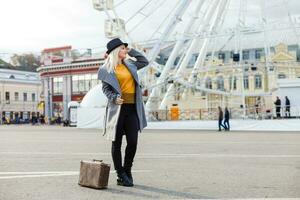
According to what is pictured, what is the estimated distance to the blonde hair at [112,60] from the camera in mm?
7109

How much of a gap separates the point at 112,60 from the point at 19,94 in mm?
94604

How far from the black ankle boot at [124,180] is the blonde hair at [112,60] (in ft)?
4.28

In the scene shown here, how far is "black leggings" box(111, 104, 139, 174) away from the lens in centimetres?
707

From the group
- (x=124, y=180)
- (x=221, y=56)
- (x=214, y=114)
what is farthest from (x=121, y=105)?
(x=221, y=56)

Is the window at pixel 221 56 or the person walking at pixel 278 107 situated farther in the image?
the window at pixel 221 56

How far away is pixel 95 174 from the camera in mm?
6660

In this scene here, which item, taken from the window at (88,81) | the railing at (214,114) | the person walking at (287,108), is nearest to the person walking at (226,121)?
the railing at (214,114)

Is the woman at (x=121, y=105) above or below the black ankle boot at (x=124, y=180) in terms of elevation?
above

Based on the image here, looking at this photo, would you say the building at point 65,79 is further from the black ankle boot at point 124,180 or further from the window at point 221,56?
the black ankle boot at point 124,180

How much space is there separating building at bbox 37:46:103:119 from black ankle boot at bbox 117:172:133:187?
77.3m

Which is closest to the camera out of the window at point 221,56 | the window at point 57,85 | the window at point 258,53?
the window at point 258,53

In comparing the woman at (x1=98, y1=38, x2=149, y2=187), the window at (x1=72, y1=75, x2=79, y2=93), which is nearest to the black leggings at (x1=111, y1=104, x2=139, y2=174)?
the woman at (x1=98, y1=38, x2=149, y2=187)

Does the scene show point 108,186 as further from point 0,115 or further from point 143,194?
point 0,115

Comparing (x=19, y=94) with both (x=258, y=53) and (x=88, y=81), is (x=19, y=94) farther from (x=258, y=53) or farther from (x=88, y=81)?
(x=258, y=53)
